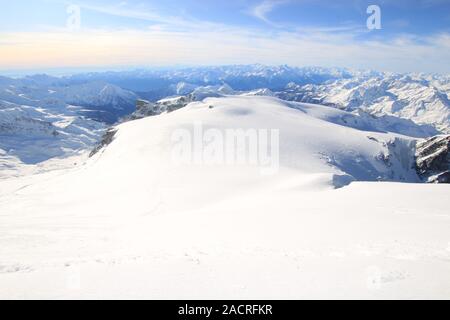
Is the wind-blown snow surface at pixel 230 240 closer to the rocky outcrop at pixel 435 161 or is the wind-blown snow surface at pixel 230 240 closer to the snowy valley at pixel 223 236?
the snowy valley at pixel 223 236

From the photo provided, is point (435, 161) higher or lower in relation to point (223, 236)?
lower

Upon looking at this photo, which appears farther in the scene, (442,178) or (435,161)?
(435,161)

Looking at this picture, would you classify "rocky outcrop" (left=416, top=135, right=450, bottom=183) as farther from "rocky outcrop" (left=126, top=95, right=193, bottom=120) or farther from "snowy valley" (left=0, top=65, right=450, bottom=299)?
"rocky outcrop" (left=126, top=95, right=193, bottom=120)
